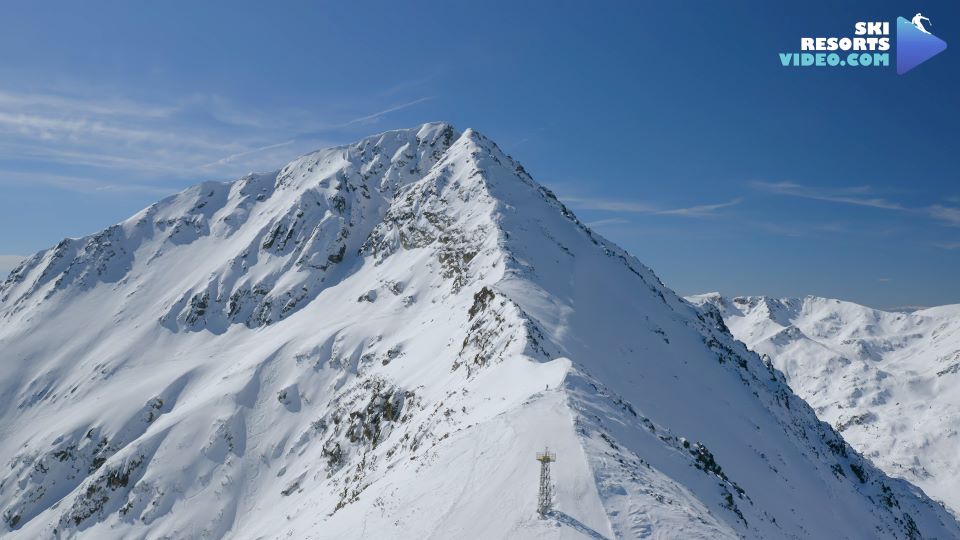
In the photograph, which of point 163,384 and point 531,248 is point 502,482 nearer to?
point 531,248

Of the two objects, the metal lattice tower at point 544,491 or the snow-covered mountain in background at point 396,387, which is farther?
the snow-covered mountain in background at point 396,387

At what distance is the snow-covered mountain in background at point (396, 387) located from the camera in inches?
923

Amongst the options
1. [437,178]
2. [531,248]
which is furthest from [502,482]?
[437,178]

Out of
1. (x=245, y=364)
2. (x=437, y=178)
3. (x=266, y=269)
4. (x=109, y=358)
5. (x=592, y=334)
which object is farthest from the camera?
(x=266, y=269)

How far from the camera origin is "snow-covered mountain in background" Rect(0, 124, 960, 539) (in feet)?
76.9

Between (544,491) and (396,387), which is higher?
(396,387)

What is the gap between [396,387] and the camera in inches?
2020

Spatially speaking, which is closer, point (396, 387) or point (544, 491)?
point (544, 491)

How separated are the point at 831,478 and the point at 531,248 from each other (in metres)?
45.8

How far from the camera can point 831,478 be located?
207 ft

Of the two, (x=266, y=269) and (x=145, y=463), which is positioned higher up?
(x=266, y=269)

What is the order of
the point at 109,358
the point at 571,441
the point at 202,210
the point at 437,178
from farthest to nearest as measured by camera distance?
1. the point at 202,210
2. the point at 109,358
3. the point at 437,178
4. the point at 571,441

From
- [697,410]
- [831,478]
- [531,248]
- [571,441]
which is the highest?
[531,248]

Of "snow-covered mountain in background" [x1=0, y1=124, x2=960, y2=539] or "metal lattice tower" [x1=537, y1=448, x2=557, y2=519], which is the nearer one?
"metal lattice tower" [x1=537, y1=448, x2=557, y2=519]
